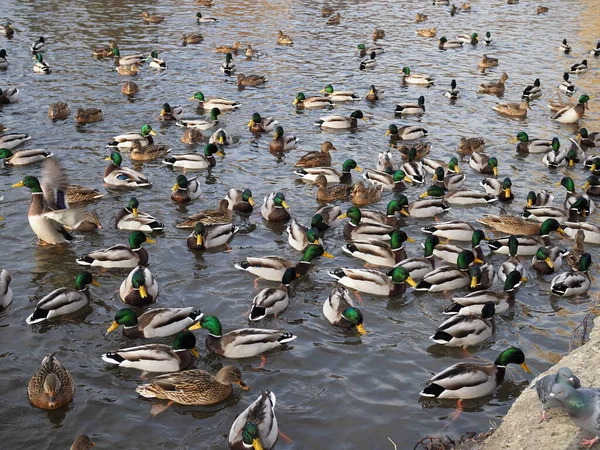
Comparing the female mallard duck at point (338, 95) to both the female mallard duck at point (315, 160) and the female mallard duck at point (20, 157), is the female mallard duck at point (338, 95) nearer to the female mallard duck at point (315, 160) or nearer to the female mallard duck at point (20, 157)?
the female mallard duck at point (315, 160)

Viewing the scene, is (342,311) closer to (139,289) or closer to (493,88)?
(139,289)

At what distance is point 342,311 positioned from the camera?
1176cm

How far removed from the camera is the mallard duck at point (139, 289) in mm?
11977

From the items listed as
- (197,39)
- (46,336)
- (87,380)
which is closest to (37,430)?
(87,380)

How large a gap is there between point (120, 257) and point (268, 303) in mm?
3077

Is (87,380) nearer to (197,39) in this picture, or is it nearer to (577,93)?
(577,93)

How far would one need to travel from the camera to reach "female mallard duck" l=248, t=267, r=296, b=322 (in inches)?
463

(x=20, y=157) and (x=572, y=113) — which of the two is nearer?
(x=20, y=157)

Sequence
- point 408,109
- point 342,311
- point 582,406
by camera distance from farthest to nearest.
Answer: point 408,109 < point 342,311 < point 582,406

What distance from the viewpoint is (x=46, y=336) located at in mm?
11258

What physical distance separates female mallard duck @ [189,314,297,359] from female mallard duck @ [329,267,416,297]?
221 cm

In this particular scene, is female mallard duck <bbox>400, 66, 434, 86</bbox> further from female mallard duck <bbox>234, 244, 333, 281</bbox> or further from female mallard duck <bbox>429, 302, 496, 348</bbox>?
female mallard duck <bbox>429, 302, 496, 348</bbox>

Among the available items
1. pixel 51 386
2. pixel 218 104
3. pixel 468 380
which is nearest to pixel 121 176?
pixel 218 104

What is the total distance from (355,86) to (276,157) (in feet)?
25.2
